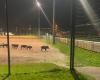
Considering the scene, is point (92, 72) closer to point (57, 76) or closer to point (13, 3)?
point (57, 76)

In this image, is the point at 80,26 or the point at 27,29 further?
the point at 27,29

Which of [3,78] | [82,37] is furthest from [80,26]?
[3,78]

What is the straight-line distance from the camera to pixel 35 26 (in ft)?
204

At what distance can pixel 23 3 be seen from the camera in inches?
2547

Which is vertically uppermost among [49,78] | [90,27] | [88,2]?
[88,2]

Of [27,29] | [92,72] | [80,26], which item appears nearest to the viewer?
[92,72]

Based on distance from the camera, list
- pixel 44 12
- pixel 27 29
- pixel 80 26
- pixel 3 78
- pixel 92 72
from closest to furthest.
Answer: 1. pixel 3 78
2. pixel 92 72
3. pixel 80 26
4. pixel 44 12
5. pixel 27 29

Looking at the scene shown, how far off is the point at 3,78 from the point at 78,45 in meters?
18.4

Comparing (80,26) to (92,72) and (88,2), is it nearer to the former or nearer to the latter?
(88,2)

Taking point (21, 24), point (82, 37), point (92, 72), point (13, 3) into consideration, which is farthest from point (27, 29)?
point (92, 72)

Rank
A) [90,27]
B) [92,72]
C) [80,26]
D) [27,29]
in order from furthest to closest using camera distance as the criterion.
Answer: [27,29] → [80,26] → [90,27] → [92,72]

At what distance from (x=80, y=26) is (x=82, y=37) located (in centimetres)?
105

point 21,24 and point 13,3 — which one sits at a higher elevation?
point 13,3

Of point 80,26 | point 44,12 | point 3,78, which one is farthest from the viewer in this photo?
point 44,12
